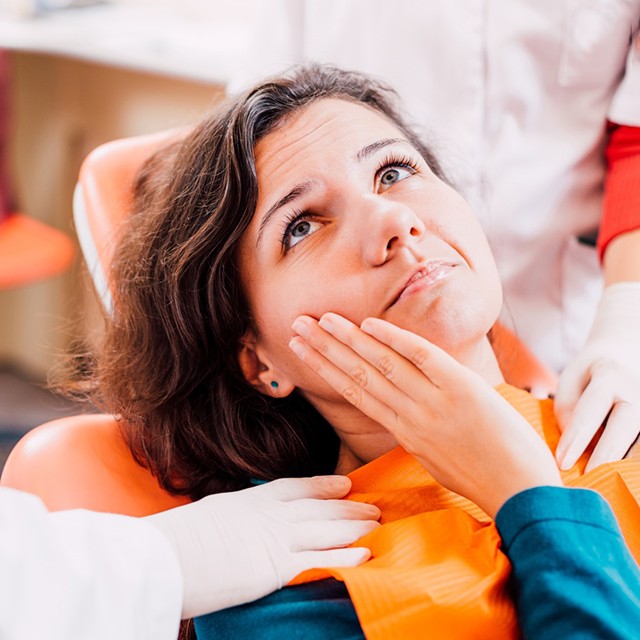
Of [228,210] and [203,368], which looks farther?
[203,368]

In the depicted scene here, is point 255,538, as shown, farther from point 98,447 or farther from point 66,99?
point 66,99

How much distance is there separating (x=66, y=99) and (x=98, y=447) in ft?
8.27

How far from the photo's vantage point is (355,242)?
1195 mm

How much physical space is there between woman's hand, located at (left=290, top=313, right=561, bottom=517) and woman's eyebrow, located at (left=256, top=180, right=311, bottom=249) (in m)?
0.18

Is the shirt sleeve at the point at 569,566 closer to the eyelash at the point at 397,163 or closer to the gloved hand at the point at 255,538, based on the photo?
the gloved hand at the point at 255,538

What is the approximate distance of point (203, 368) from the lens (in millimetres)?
1369

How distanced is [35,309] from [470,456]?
2.87m

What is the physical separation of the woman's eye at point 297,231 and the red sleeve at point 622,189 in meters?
0.60

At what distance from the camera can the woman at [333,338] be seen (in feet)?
3.49

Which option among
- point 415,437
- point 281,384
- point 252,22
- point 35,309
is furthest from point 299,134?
point 35,309

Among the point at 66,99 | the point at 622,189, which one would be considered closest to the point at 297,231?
the point at 622,189

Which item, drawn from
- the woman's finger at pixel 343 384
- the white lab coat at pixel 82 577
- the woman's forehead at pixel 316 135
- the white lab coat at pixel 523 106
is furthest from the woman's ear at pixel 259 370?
the white lab coat at pixel 523 106

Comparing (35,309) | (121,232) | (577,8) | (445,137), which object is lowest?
(35,309)

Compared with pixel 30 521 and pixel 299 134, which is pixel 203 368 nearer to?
pixel 299 134
